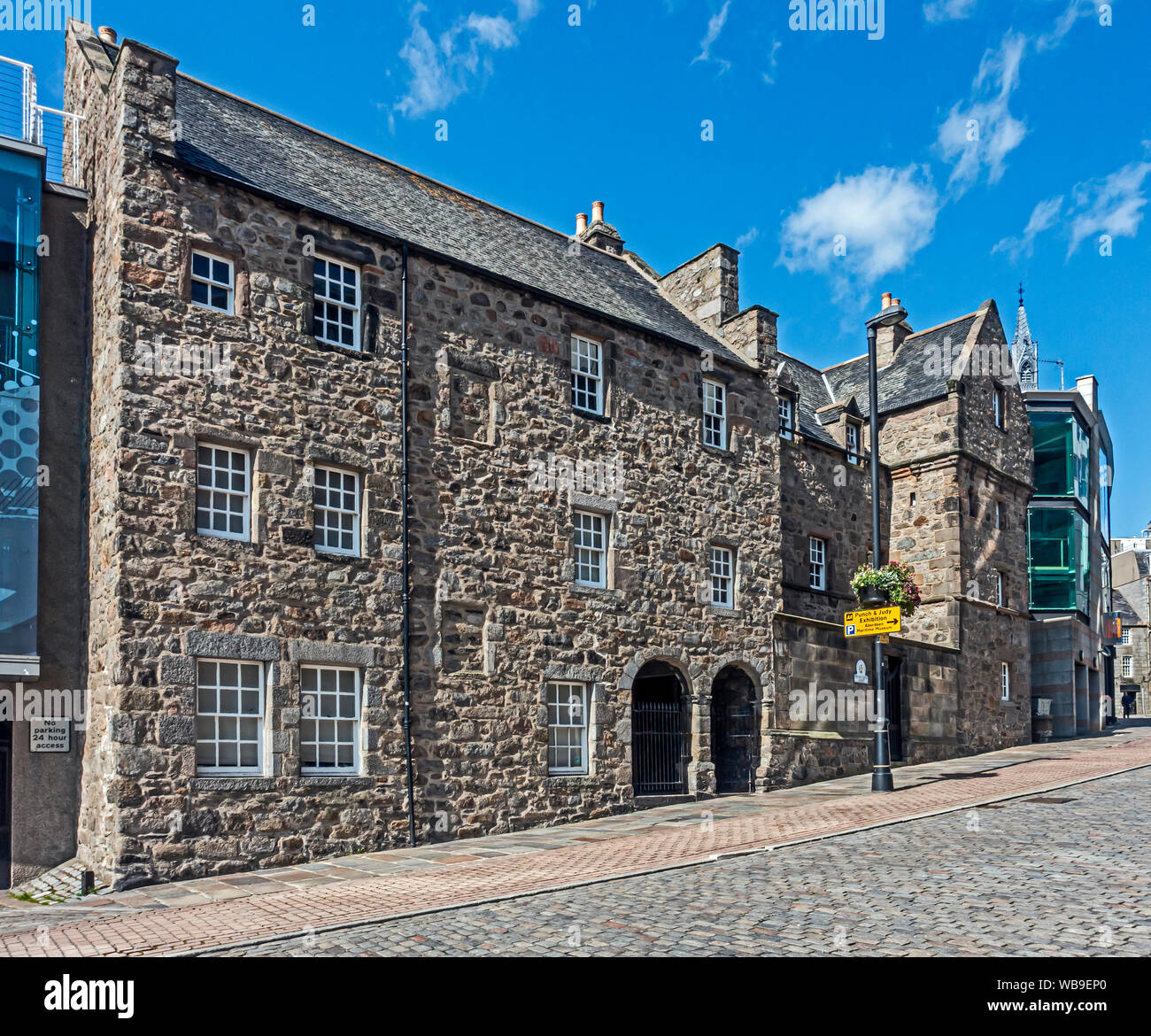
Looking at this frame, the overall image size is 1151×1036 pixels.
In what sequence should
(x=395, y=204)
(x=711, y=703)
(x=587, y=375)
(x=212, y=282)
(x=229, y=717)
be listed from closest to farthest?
(x=229, y=717) → (x=212, y=282) → (x=395, y=204) → (x=587, y=375) → (x=711, y=703)

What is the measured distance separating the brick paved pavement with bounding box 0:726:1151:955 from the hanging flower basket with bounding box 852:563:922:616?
3.59 m

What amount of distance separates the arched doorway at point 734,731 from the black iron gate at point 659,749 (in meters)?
1.34

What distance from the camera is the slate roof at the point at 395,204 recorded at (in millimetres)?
15578

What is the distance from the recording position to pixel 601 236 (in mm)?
26172

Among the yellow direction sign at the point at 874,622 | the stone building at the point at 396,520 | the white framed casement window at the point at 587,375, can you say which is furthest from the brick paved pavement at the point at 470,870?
the white framed casement window at the point at 587,375

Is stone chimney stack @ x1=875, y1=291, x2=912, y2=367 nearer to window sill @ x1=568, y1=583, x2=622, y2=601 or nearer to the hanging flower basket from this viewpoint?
the hanging flower basket

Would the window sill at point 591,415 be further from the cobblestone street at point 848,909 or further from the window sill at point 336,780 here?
the cobblestone street at point 848,909

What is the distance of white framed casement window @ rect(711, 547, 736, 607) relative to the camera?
20891mm

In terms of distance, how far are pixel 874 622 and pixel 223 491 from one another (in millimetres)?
11023

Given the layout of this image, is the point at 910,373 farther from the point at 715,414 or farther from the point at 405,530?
the point at 405,530

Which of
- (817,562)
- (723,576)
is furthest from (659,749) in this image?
(817,562)
